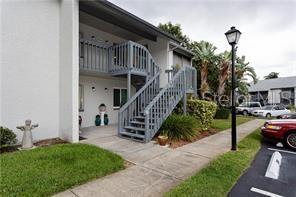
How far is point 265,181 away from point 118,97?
345 inches

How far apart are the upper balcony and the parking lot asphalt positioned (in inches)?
224

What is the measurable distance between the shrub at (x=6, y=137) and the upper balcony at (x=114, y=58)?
11.4 ft

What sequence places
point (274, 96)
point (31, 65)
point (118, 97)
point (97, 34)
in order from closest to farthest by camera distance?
point (31, 65) < point (97, 34) < point (118, 97) < point (274, 96)

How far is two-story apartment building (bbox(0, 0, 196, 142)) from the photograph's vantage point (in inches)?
229

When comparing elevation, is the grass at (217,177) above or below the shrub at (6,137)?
below

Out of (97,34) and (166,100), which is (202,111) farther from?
(97,34)

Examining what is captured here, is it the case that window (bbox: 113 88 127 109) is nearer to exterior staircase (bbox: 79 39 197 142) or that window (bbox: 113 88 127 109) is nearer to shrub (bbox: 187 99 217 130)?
exterior staircase (bbox: 79 39 197 142)

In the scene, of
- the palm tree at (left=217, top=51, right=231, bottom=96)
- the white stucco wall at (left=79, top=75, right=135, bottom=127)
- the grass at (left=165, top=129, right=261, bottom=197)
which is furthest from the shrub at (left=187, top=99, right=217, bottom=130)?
the palm tree at (left=217, top=51, right=231, bottom=96)

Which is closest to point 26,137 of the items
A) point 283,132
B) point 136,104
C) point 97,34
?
point 136,104

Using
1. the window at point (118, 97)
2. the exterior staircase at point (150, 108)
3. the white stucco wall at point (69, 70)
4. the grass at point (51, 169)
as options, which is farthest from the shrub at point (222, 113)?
the grass at point (51, 169)

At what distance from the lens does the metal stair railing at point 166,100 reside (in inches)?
263

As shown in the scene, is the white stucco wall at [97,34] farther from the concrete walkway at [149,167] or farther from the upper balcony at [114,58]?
the concrete walkway at [149,167]

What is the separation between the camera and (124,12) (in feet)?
24.1

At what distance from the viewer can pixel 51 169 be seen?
12.8 feet
